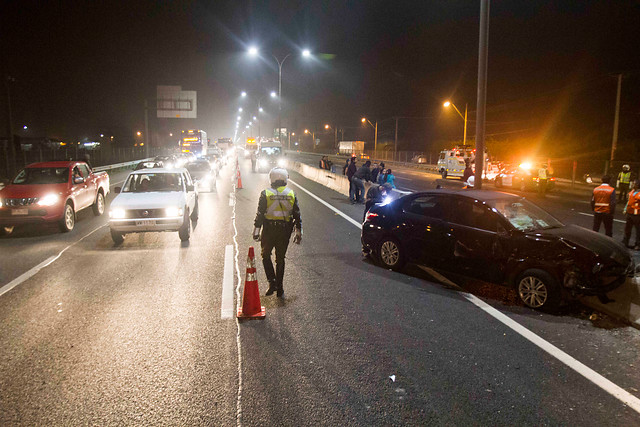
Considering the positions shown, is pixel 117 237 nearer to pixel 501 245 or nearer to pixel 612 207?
pixel 501 245

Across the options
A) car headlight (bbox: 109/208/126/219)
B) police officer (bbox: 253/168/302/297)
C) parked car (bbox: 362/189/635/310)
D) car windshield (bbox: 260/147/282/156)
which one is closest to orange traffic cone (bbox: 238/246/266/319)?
police officer (bbox: 253/168/302/297)

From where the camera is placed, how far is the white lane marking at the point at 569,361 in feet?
13.6

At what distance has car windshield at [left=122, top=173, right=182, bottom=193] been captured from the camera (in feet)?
38.2

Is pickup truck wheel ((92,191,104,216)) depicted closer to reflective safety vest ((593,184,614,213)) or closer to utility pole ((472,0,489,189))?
utility pole ((472,0,489,189))

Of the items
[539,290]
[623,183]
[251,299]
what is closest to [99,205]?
[251,299]

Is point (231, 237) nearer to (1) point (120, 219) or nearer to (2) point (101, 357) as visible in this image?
(1) point (120, 219)

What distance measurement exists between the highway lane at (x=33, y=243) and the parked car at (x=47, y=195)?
36cm

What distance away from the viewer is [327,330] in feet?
18.6

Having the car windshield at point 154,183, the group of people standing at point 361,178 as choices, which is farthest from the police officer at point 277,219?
the group of people standing at point 361,178

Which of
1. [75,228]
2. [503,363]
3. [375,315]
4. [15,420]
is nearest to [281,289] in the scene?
[375,315]

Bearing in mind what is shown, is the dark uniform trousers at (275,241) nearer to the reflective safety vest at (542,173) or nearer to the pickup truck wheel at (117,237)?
the pickup truck wheel at (117,237)

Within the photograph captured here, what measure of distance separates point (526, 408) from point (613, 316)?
10.1 feet

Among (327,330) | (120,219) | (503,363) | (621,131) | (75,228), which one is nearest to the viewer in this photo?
(503,363)

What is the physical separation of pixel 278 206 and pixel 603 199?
7257 mm
